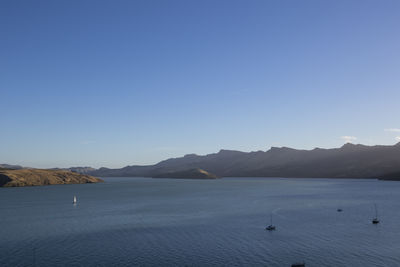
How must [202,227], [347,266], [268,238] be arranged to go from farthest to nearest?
[202,227] → [268,238] → [347,266]

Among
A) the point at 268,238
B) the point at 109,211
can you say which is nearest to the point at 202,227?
the point at 268,238

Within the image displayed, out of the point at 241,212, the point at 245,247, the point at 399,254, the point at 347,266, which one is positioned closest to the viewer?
the point at 347,266

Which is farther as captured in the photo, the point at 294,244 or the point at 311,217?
the point at 311,217

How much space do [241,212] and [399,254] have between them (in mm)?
60152

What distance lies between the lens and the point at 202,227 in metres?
83.6

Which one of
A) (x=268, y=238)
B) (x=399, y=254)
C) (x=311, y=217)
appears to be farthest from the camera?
(x=311, y=217)

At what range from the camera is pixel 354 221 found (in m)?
91.2

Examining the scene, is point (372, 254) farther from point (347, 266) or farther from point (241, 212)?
point (241, 212)

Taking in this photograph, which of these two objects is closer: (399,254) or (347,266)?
(347,266)

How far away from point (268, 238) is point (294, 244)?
270 inches

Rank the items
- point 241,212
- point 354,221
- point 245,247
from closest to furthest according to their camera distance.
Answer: point 245,247, point 354,221, point 241,212

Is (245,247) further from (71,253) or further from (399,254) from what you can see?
(71,253)

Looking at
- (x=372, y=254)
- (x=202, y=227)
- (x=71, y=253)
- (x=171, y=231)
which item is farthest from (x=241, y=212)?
(x=71, y=253)

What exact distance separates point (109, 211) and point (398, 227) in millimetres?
92275
